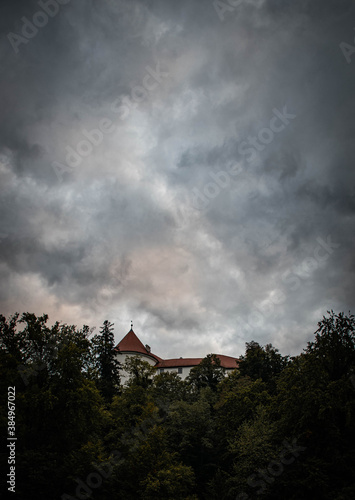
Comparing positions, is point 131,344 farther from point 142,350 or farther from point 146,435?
point 146,435

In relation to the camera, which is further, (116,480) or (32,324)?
(32,324)

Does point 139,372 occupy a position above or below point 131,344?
below

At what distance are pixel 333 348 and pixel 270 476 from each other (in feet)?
32.2

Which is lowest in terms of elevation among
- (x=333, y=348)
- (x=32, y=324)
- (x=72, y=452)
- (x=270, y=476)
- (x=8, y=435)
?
(x=270, y=476)

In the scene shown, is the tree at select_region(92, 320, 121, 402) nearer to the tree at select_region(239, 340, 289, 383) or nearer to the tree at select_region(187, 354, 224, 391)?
the tree at select_region(187, 354, 224, 391)

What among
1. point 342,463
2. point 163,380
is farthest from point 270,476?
point 163,380

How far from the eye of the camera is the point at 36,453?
65.7ft

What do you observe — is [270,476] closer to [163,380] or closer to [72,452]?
[72,452]
